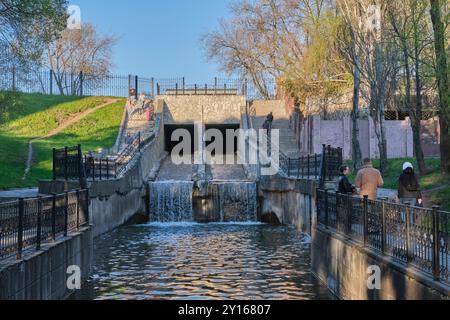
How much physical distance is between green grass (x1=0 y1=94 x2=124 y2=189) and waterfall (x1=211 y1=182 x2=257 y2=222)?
8.65 m

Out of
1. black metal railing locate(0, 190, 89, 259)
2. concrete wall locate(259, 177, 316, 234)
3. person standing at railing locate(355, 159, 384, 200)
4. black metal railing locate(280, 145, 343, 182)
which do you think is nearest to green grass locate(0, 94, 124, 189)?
concrete wall locate(259, 177, 316, 234)

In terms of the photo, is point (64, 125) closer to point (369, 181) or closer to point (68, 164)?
point (68, 164)

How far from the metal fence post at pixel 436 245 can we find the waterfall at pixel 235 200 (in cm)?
2299

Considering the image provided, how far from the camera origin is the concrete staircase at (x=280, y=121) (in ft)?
145

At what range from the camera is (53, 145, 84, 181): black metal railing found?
21597 millimetres

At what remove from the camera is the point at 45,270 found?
10914mm

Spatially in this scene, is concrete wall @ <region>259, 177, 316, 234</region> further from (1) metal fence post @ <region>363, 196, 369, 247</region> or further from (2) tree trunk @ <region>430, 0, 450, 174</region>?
(1) metal fence post @ <region>363, 196, 369, 247</region>

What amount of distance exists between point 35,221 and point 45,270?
0.91 metres

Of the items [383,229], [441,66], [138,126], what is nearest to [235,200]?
[441,66]

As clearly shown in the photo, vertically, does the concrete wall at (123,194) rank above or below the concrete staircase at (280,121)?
below

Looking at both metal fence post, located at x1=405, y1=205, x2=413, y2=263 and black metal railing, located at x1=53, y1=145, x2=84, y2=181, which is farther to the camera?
black metal railing, located at x1=53, y1=145, x2=84, y2=181

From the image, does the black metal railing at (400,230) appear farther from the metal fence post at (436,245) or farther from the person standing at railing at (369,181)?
the person standing at railing at (369,181)

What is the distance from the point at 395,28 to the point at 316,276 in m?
11.7

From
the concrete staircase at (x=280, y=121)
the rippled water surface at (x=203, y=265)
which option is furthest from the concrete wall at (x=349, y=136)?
the rippled water surface at (x=203, y=265)
